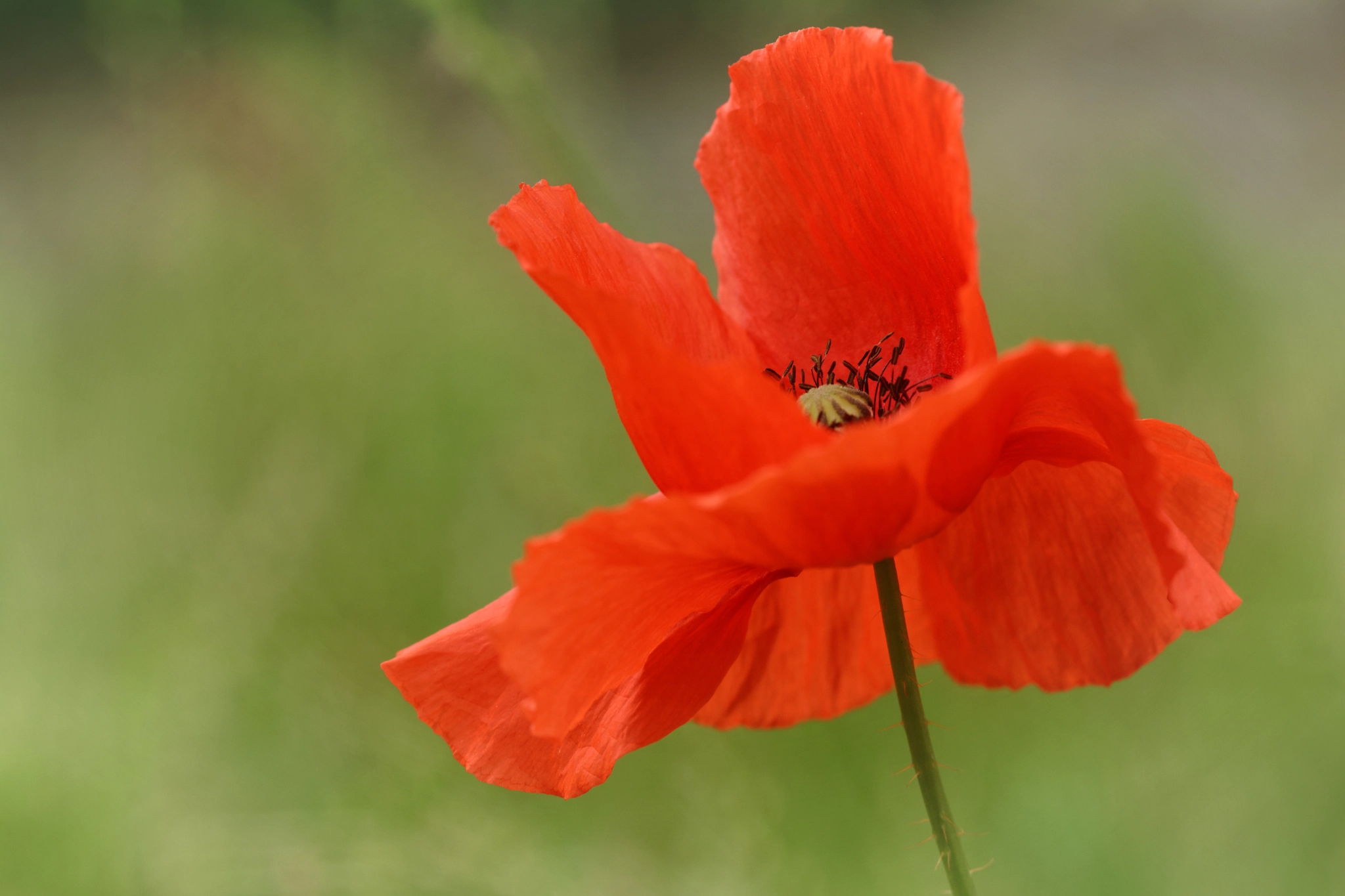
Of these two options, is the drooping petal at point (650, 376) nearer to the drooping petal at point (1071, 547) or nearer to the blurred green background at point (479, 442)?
the drooping petal at point (1071, 547)

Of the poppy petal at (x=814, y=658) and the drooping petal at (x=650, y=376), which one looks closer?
the drooping petal at (x=650, y=376)

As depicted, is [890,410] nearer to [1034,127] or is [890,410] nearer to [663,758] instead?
[663,758]

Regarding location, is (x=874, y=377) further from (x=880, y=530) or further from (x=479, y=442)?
(x=479, y=442)

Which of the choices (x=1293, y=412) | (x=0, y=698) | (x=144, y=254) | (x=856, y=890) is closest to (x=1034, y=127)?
(x=1293, y=412)

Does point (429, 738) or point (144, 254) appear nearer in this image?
point (429, 738)

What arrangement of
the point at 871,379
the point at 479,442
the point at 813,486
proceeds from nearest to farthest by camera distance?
the point at 813,486 → the point at 871,379 → the point at 479,442

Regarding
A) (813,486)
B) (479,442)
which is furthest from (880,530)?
(479,442)

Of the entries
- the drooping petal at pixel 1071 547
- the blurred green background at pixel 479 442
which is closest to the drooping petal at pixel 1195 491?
the drooping petal at pixel 1071 547
